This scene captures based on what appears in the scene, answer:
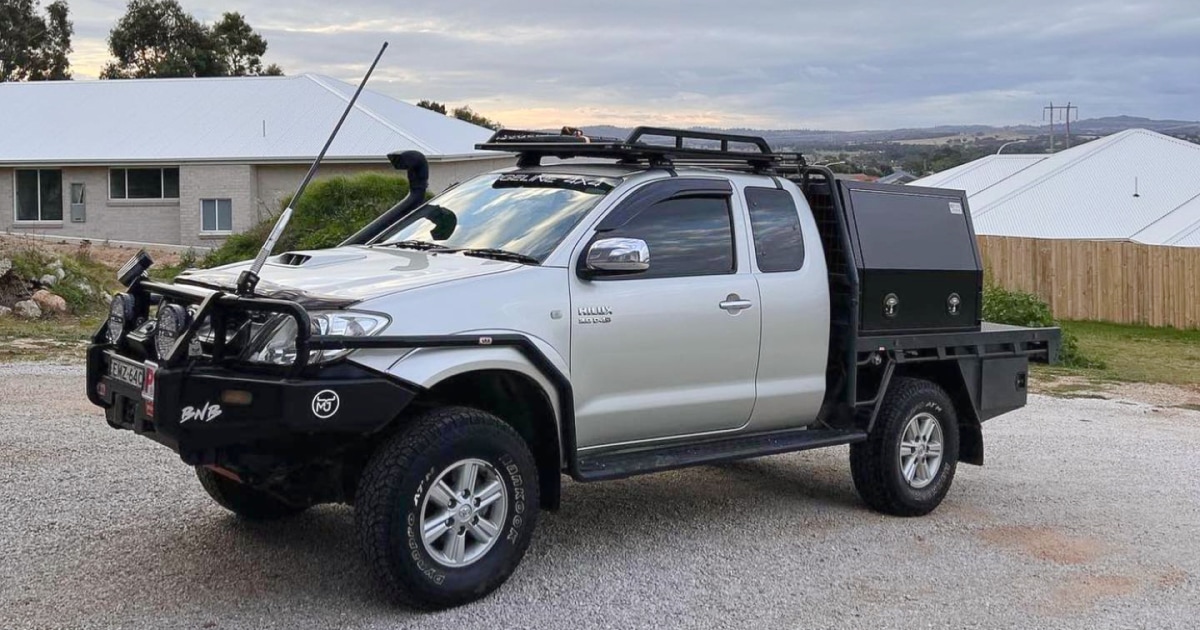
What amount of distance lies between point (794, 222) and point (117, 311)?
3682 mm

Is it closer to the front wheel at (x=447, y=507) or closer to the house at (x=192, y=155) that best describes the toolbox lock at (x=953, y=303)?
the front wheel at (x=447, y=507)

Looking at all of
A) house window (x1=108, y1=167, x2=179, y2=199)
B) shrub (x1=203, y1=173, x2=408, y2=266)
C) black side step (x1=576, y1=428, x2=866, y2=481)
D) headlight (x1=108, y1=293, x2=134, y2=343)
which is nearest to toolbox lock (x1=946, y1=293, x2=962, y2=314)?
black side step (x1=576, y1=428, x2=866, y2=481)

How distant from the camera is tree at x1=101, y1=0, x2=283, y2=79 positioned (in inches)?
2436

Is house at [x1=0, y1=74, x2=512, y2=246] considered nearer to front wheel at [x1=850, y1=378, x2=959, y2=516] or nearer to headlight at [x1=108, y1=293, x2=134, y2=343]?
front wheel at [x1=850, y1=378, x2=959, y2=516]

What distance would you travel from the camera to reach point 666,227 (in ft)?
22.3

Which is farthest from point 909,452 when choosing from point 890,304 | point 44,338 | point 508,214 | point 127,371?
point 44,338

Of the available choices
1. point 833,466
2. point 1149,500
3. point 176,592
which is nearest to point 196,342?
point 176,592

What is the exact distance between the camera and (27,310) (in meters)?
16.6

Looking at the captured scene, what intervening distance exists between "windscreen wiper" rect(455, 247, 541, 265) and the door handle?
3.72 feet

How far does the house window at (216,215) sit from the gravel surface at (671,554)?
93.0 feet

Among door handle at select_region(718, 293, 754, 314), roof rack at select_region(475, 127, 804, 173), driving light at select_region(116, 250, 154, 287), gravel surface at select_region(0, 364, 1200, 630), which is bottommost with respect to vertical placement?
gravel surface at select_region(0, 364, 1200, 630)

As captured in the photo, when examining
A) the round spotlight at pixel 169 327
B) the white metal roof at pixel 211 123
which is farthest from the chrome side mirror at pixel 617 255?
the white metal roof at pixel 211 123

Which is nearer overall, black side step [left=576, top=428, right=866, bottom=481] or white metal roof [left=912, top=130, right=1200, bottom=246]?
black side step [left=576, top=428, right=866, bottom=481]

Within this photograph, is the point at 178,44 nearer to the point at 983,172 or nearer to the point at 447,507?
the point at 983,172
